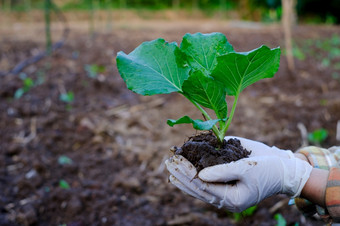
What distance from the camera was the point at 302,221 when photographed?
1.73m

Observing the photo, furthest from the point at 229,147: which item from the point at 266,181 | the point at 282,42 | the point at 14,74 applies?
the point at 282,42

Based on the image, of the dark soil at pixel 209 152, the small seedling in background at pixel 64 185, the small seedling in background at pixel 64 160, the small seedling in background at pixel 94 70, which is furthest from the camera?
the small seedling in background at pixel 94 70

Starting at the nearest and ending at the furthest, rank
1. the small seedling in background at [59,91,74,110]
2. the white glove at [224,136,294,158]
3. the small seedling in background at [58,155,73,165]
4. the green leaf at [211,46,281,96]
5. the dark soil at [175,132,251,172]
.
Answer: the green leaf at [211,46,281,96] < the dark soil at [175,132,251,172] < the white glove at [224,136,294,158] < the small seedling in background at [58,155,73,165] < the small seedling in background at [59,91,74,110]

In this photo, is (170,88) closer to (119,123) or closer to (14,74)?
(119,123)

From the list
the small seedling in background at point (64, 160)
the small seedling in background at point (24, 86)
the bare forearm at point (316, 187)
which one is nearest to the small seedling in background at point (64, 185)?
the small seedling in background at point (64, 160)

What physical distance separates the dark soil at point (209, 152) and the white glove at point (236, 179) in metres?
0.03

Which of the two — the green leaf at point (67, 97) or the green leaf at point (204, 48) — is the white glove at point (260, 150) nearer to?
the green leaf at point (204, 48)

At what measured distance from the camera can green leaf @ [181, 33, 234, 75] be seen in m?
1.16

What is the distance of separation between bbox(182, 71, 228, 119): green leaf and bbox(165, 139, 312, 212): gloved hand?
0.22 metres

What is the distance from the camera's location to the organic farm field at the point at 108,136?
1.86 m

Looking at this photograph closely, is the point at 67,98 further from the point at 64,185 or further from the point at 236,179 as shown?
the point at 236,179

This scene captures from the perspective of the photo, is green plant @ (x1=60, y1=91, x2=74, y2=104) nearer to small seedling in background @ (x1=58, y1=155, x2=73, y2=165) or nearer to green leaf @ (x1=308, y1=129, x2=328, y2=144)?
small seedling in background @ (x1=58, y1=155, x2=73, y2=165)

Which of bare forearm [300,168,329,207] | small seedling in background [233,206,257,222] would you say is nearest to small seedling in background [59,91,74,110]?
small seedling in background [233,206,257,222]

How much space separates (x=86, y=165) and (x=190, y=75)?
1.52 metres
